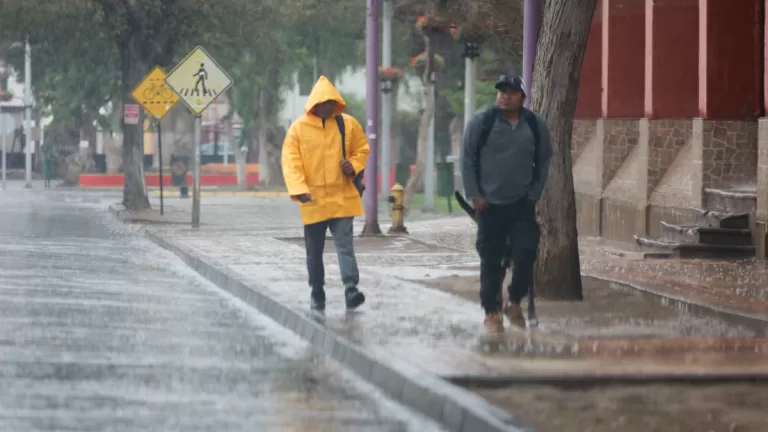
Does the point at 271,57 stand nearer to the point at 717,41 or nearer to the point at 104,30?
the point at 104,30

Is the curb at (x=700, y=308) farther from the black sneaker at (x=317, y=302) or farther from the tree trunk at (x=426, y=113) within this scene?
the tree trunk at (x=426, y=113)

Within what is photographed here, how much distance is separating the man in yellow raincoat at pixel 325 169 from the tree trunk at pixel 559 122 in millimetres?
1797

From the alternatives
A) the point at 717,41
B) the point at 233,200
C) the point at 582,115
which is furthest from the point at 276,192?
the point at 717,41

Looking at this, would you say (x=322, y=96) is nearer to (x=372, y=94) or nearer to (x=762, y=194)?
(x=762, y=194)

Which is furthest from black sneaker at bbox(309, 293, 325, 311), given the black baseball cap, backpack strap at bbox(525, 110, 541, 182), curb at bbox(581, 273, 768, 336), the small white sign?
the small white sign

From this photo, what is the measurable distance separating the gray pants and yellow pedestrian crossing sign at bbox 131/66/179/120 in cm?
2063

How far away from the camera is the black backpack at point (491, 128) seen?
38.9ft

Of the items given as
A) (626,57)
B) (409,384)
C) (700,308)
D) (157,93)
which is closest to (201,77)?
(157,93)

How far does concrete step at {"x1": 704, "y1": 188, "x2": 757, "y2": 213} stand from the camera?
2027 cm

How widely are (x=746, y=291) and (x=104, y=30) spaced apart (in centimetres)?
2941

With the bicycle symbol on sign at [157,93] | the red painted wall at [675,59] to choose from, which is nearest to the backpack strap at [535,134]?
the red painted wall at [675,59]

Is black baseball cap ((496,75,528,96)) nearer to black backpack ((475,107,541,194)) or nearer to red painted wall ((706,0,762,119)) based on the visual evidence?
black backpack ((475,107,541,194))

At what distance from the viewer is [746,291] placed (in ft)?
49.8

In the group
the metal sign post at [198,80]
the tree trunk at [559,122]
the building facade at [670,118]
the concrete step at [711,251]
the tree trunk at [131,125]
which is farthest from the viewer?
the tree trunk at [131,125]
